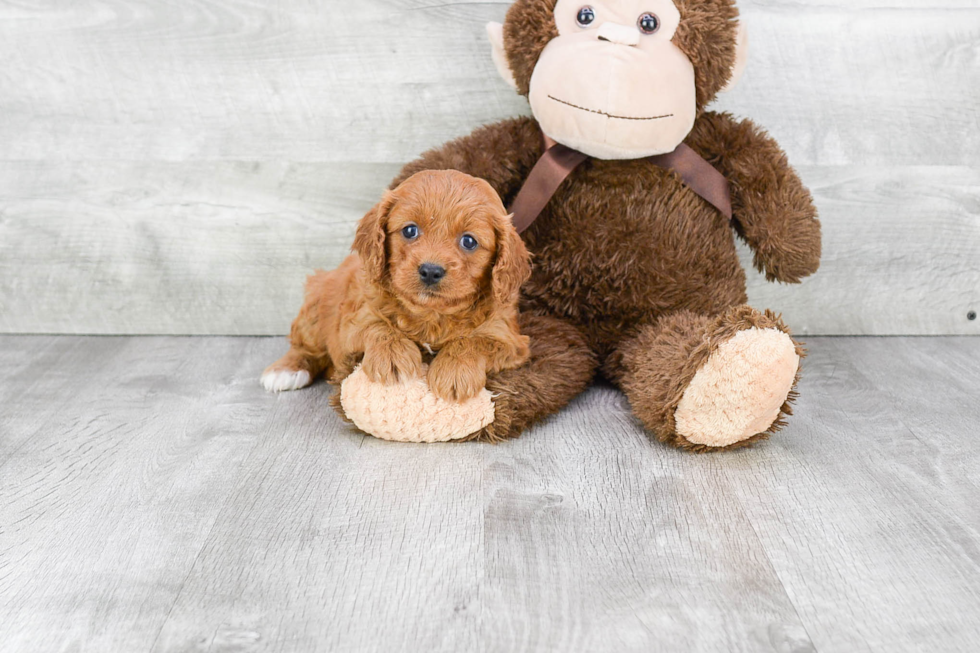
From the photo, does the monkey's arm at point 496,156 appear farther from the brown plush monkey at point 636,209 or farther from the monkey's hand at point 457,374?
the monkey's hand at point 457,374

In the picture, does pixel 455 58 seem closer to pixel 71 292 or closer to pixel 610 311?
pixel 610 311

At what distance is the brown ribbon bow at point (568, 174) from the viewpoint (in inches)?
62.9

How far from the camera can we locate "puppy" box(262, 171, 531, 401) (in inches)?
52.3

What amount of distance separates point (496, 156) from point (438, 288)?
42 centimetres

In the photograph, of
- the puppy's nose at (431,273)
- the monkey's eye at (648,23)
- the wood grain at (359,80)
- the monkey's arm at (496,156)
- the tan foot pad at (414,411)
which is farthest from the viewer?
the wood grain at (359,80)

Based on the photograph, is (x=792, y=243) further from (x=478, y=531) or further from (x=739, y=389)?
(x=478, y=531)

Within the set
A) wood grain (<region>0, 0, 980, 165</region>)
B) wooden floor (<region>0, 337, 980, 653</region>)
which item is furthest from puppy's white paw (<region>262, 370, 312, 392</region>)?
wood grain (<region>0, 0, 980, 165</region>)

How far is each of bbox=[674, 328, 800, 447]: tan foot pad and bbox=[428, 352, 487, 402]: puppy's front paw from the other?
32cm

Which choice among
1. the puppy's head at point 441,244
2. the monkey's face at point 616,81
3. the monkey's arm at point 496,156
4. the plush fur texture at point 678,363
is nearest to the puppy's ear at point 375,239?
the puppy's head at point 441,244

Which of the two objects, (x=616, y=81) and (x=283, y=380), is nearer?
(x=616, y=81)

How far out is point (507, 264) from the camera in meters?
1.34

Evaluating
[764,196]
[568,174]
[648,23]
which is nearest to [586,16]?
[648,23]

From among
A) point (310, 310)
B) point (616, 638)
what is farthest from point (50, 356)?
point (616, 638)

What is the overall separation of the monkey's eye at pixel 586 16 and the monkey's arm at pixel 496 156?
0.72 ft
